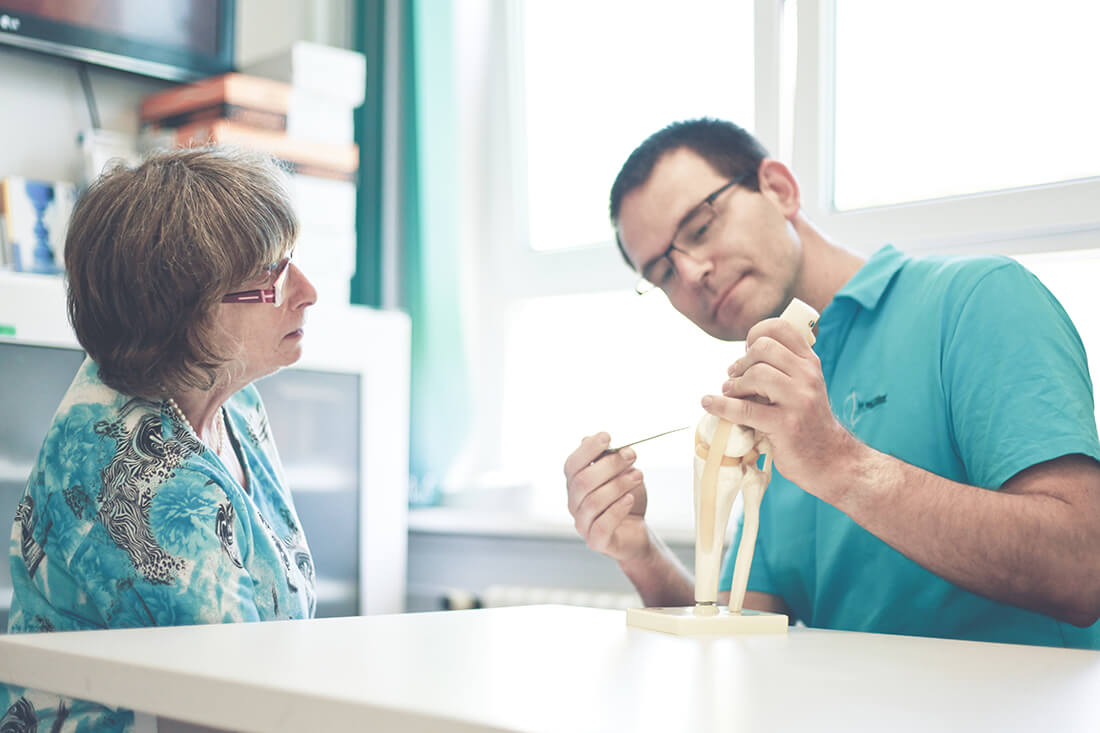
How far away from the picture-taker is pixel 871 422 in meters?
1.38

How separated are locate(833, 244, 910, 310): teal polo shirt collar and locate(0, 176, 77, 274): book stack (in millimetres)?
1725

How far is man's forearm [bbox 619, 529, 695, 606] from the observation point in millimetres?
1390

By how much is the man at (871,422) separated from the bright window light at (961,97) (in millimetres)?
644

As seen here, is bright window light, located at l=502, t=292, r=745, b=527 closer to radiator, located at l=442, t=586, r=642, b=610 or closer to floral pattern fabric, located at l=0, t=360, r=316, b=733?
radiator, located at l=442, t=586, r=642, b=610

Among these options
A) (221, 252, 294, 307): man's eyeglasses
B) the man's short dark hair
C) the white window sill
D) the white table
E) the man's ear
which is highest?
the man's short dark hair

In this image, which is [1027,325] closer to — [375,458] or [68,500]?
[68,500]

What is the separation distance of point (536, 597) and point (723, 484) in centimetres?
146

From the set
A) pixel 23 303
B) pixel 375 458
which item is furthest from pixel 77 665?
pixel 375 458

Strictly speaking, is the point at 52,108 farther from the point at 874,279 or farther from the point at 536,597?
the point at 874,279

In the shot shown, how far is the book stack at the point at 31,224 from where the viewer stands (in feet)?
7.54

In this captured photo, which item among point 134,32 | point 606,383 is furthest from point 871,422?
point 134,32

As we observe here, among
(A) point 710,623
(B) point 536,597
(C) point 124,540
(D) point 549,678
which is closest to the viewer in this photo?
(D) point 549,678

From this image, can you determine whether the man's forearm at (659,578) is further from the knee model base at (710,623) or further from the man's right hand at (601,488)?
the knee model base at (710,623)

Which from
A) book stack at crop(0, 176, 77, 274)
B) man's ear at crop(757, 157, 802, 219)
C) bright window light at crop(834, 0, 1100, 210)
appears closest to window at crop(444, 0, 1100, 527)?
bright window light at crop(834, 0, 1100, 210)
